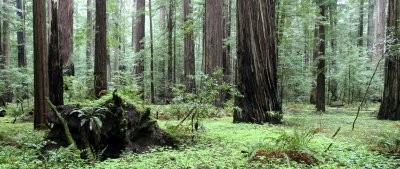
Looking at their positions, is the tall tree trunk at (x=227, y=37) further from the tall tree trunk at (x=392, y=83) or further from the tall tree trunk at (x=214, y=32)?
the tall tree trunk at (x=392, y=83)

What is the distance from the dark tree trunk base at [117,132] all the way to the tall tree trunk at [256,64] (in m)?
2.81

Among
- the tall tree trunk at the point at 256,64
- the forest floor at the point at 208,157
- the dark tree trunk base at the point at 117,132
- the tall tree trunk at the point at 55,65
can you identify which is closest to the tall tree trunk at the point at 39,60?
the tall tree trunk at the point at 55,65

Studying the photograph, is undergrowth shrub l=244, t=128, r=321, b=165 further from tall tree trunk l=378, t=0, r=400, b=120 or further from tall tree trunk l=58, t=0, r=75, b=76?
tall tree trunk l=58, t=0, r=75, b=76

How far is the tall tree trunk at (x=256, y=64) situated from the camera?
7320 millimetres

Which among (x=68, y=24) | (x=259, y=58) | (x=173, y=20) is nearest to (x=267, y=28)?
(x=259, y=58)

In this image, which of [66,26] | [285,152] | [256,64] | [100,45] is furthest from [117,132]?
[66,26]

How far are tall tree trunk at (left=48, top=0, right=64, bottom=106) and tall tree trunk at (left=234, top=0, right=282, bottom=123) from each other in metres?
4.08

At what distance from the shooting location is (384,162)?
3.93 m

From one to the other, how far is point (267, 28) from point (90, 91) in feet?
19.7

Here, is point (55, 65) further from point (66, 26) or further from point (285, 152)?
point (285, 152)

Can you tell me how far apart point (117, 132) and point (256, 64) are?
3903mm

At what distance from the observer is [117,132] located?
4531mm

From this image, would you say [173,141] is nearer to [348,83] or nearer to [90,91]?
[90,91]

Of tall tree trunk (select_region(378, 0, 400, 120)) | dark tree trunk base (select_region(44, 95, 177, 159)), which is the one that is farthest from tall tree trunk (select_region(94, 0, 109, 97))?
tall tree trunk (select_region(378, 0, 400, 120))
